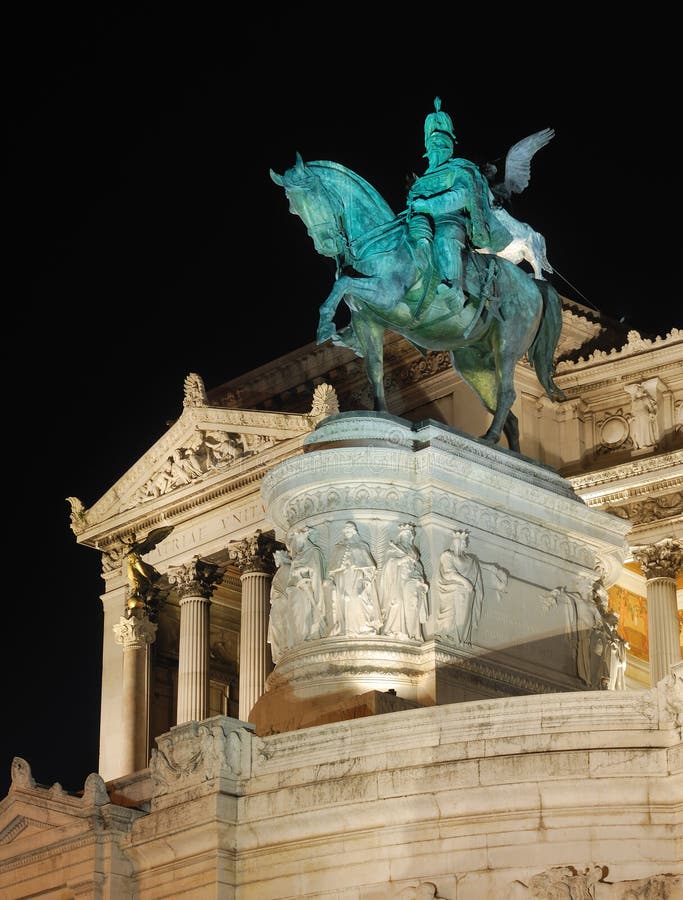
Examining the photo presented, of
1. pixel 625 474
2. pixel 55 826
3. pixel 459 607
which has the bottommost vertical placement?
pixel 55 826

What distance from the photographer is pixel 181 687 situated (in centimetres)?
5616

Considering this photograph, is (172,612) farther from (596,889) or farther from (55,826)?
(596,889)

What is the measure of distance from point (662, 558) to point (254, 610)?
32.5ft

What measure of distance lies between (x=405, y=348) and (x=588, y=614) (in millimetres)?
28960

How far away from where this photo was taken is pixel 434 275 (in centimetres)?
2997

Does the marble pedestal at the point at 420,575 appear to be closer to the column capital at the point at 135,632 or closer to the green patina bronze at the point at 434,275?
the green patina bronze at the point at 434,275

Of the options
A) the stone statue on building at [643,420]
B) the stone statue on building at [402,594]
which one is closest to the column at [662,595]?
the stone statue on building at [643,420]

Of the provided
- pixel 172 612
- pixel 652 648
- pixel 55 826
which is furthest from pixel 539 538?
pixel 172 612

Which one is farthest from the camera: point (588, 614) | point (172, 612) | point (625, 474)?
point (172, 612)

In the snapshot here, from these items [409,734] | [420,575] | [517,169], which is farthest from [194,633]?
[409,734]

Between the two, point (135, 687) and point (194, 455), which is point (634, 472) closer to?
point (194, 455)

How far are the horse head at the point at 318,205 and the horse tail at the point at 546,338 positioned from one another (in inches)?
113

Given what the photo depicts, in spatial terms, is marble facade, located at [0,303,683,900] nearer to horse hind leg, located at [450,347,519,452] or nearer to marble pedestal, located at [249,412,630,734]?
marble pedestal, located at [249,412,630,734]

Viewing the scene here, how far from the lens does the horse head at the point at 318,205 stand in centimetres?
3058
